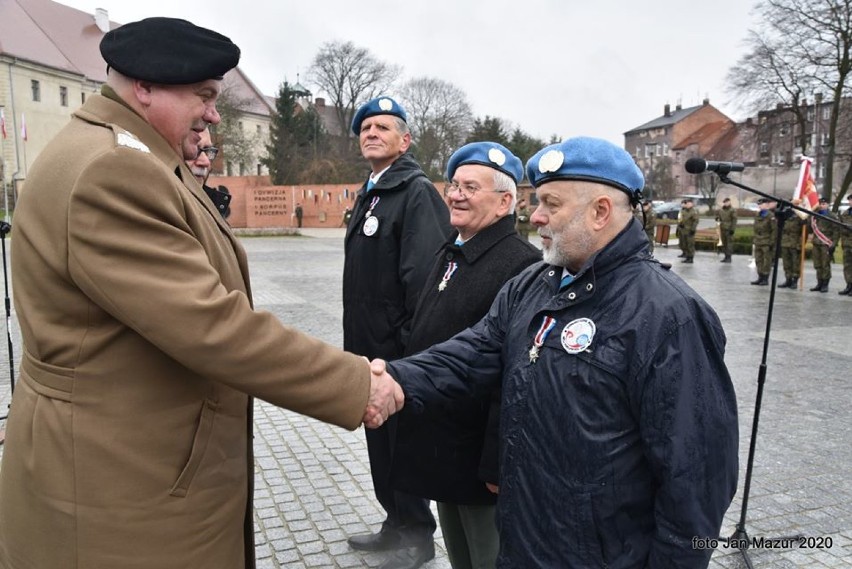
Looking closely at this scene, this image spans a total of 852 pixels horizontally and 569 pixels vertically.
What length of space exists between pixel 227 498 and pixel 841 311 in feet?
41.4

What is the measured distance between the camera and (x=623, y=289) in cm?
195

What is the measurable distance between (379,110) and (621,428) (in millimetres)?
2538

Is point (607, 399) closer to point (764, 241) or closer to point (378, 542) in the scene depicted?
point (378, 542)

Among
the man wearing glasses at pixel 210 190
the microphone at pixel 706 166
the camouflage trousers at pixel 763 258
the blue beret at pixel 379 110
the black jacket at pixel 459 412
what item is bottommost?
the camouflage trousers at pixel 763 258

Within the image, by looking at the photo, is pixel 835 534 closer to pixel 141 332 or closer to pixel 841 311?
pixel 141 332

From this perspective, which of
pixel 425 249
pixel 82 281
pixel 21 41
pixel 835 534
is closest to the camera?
pixel 82 281

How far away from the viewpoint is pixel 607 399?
1.88 metres

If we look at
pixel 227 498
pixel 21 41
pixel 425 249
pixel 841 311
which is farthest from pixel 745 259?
pixel 21 41

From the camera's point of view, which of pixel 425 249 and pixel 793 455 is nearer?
pixel 425 249

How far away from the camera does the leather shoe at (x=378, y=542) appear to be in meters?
3.66

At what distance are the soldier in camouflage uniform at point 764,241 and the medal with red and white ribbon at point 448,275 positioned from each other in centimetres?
1465

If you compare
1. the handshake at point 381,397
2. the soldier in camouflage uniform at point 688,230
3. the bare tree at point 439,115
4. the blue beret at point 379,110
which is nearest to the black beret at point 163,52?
the handshake at point 381,397

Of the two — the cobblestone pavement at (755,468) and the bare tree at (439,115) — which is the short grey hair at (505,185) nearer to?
the cobblestone pavement at (755,468)

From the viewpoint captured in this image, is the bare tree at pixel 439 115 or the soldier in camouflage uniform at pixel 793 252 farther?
the bare tree at pixel 439 115
